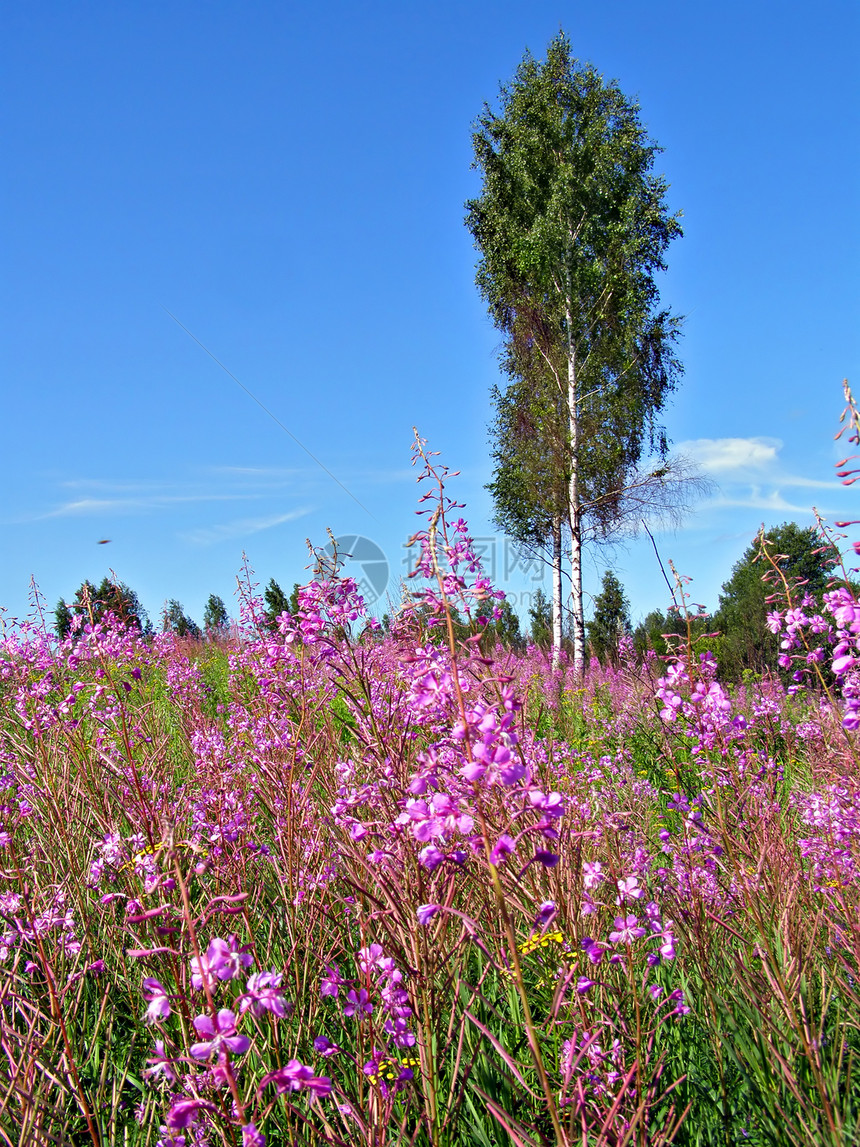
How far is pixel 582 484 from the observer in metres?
14.8

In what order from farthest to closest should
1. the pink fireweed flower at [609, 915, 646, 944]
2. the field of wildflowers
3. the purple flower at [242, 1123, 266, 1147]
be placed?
the pink fireweed flower at [609, 915, 646, 944] < the field of wildflowers < the purple flower at [242, 1123, 266, 1147]

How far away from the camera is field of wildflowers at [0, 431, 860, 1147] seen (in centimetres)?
124

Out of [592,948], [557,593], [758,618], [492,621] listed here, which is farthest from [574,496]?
[592,948]

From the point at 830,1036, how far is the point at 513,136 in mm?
17460

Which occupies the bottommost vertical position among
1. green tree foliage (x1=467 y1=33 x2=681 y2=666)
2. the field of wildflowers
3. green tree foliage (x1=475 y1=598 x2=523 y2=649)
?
the field of wildflowers

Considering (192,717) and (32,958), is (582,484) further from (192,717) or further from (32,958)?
(32,958)

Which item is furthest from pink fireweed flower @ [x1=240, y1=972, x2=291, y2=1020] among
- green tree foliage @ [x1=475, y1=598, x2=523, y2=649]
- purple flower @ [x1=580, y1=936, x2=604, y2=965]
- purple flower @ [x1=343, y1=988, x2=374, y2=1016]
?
green tree foliage @ [x1=475, y1=598, x2=523, y2=649]

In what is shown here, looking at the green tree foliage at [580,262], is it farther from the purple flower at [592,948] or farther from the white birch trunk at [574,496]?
the purple flower at [592,948]

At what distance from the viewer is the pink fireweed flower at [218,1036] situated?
0.90 metres

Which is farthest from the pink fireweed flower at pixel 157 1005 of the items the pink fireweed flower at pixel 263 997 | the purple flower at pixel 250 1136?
the purple flower at pixel 250 1136

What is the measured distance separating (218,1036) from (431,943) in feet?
2.81

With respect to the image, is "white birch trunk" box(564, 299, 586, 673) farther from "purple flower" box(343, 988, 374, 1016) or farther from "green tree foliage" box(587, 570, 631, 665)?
"purple flower" box(343, 988, 374, 1016)

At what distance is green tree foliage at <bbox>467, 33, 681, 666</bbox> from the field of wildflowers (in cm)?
1185

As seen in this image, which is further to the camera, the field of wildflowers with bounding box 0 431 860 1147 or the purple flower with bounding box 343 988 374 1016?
the purple flower with bounding box 343 988 374 1016
